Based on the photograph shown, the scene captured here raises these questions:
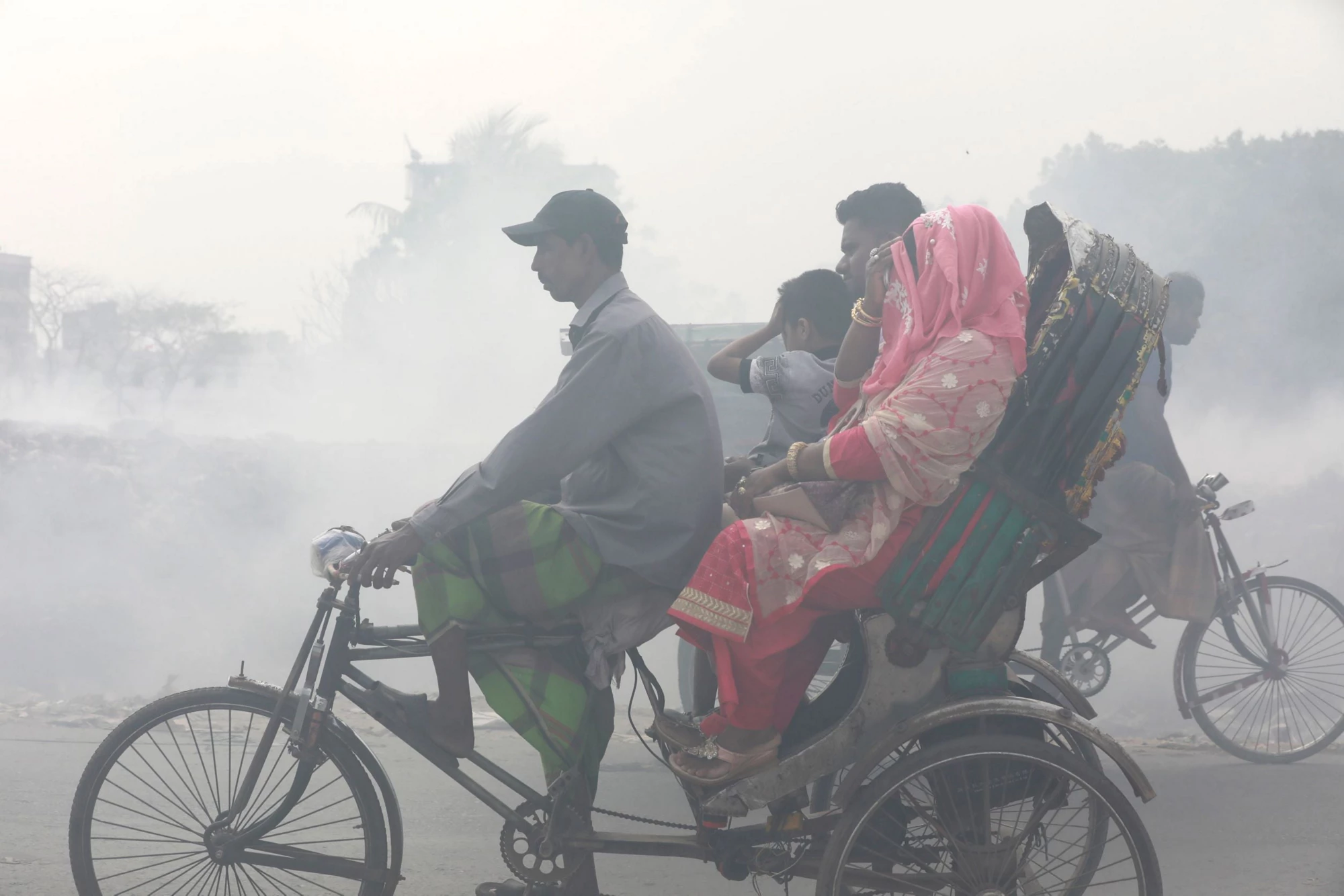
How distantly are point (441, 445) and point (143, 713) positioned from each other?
90.5 feet

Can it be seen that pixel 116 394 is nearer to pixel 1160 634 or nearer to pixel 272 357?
pixel 272 357

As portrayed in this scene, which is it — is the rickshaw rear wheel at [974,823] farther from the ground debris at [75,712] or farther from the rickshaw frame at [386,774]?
the ground debris at [75,712]

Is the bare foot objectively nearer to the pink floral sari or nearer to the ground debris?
the pink floral sari

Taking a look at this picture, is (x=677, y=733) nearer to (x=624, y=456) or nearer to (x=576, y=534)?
(x=576, y=534)

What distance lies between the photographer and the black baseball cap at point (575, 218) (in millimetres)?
2998

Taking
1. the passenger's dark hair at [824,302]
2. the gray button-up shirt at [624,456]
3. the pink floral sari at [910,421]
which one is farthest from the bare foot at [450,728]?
the passenger's dark hair at [824,302]

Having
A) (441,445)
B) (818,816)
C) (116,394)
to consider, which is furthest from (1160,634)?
(116,394)

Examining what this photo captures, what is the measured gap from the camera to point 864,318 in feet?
9.12

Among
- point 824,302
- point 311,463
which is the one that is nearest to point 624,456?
point 824,302

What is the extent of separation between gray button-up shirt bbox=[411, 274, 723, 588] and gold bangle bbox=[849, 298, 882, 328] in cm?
47

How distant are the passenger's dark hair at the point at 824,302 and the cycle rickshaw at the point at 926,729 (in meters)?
1.08

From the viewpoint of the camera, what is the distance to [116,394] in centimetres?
2908

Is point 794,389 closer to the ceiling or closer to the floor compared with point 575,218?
closer to the floor

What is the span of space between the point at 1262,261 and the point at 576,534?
66.2ft
